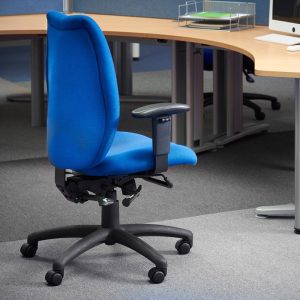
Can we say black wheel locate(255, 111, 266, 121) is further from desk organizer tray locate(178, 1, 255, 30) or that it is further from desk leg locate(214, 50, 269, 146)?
desk organizer tray locate(178, 1, 255, 30)

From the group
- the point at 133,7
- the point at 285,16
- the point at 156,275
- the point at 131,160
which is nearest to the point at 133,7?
the point at 133,7

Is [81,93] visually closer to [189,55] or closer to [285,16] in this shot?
[285,16]

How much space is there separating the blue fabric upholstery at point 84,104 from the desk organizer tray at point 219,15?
5.08ft

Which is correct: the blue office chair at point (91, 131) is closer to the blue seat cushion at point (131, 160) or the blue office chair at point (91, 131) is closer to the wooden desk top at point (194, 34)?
the blue seat cushion at point (131, 160)

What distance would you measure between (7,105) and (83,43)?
10.0 ft

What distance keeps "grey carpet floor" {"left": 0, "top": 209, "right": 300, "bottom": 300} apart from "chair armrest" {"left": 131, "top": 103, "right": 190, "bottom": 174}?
0.36m

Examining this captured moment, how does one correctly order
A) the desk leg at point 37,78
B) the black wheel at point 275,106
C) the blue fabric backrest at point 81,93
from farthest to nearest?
the black wheel at point 275,106, the desk leg at point 37,78, the blue fabric backrest at point 81,93

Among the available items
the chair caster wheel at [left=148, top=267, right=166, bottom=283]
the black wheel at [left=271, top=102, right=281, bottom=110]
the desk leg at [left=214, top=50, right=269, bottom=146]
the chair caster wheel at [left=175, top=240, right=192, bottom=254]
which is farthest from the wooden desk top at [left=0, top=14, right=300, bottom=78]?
the black wheel at [left=271, top=102, right=281, bottom=110]

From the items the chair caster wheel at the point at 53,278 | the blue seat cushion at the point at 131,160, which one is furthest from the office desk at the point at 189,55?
the chair caster wheel at the point at 53,278

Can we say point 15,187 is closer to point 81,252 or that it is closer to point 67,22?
point 81,252

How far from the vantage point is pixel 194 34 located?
3906mm

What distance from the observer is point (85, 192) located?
2.70m

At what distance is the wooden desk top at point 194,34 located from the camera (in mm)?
3008

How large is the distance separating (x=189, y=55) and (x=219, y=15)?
0.78 ft
